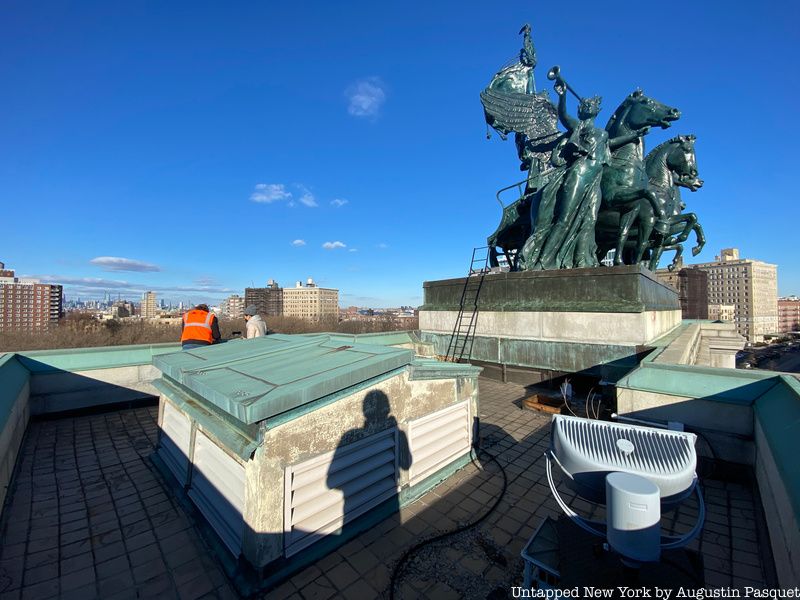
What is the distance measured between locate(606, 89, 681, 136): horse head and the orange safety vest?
1447cm

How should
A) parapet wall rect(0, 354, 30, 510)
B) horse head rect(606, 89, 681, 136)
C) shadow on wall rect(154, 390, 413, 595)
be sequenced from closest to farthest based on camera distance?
1. shadow on wall rect(154, 390, 413, 595)
2. parapet wall rect(0, 354, 30, 510)
3. horse head rect(606, 89, 681, 136)

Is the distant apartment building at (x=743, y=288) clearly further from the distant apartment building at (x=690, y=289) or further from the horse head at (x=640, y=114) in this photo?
the horse head at (x=640, y=114)

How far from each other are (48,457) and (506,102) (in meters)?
19.3

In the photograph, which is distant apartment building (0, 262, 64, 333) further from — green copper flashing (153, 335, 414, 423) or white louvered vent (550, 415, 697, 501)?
white louvered vent (550, 415, 697, 501)

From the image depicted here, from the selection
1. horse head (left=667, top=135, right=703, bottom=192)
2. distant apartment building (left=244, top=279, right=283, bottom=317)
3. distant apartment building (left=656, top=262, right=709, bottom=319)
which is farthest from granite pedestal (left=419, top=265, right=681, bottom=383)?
distant apartment building (left=244, top=279, right=283, bottom=317)

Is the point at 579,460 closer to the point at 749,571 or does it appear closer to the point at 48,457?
the point at 749,571

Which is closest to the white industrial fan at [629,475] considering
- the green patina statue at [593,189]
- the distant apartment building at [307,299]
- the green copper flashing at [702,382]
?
the green copper flashing at [702,382]

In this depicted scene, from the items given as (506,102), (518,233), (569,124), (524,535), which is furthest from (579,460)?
(506,102)

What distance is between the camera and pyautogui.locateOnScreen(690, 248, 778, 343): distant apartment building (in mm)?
84188

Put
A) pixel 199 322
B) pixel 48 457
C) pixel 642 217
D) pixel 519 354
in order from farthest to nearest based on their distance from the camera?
pixel 642 217 < pixel 519 354 < pixel 199 322 < pixel 48 457

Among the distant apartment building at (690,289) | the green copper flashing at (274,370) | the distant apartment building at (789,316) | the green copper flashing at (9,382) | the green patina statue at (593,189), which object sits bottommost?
the distant apartment building at (789,316)

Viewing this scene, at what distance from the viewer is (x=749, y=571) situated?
256cm

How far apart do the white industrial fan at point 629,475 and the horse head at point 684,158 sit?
1560 centimetres

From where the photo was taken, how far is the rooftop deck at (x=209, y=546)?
7.98 feet
